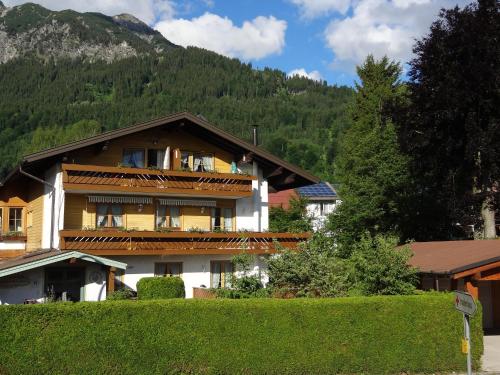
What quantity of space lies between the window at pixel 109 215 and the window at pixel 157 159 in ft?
8.56

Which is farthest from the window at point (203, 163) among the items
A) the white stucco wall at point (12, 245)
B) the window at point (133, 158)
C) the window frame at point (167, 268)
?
the white stucco wall at point (12, 245)

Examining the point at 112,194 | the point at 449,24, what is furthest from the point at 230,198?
the point at 449,24

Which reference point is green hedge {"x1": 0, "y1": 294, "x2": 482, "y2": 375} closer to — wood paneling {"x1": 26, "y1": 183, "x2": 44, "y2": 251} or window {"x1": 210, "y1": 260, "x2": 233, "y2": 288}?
window {"x1": 210, "y1": 260, "x2": 233, "y2": 288}

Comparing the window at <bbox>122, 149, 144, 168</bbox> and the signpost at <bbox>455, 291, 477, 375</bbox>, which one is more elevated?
the window at <bbox>122, 149, 144, 168</bbox>

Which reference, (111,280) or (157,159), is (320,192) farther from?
(111,280)

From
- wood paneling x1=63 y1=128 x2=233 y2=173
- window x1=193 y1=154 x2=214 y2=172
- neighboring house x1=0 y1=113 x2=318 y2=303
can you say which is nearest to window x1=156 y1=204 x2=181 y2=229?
neighboring house x1=0 y1=113 x2=318 y2=303

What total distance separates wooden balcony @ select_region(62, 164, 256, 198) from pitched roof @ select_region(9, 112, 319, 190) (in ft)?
3.45

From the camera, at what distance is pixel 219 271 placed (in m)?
27.3

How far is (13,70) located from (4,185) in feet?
557

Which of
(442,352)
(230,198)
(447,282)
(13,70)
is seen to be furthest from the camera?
(13,70)

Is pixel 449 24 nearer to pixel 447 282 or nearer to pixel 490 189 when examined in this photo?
pixel 490 189

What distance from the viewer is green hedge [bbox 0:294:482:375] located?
12914mm

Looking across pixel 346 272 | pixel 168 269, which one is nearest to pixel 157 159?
pixel 168 269

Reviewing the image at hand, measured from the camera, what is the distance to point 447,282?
23625 mm
